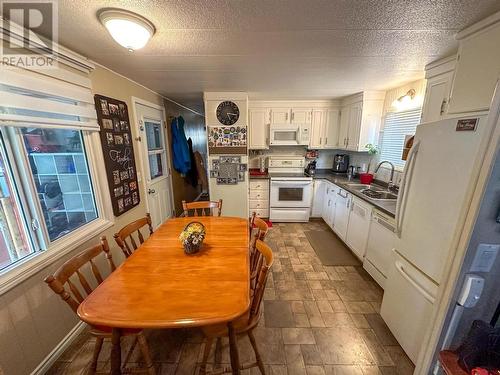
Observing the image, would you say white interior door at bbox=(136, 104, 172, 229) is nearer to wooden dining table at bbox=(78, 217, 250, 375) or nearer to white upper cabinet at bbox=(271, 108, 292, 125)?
wooden dining table at bbox=(78, 217, 250, 375)

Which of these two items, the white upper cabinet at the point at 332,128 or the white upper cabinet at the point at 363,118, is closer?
the white upper cabinet at the point at 363,118

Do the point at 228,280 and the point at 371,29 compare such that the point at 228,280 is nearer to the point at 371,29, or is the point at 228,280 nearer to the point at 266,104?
the point at 371,29

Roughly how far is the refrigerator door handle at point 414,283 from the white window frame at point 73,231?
2.55m

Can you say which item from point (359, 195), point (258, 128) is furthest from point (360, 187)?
point (258, 128)

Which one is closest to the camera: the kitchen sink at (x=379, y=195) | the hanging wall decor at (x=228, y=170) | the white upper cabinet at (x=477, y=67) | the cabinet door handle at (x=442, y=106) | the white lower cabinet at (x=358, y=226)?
the white upper cabinet at (x=477, y=67)

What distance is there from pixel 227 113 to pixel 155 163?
4.71 feet


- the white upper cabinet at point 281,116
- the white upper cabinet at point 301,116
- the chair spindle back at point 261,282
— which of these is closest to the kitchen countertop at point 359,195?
the white upper cabinet at point 301,116

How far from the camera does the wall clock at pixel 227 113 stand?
3168mm

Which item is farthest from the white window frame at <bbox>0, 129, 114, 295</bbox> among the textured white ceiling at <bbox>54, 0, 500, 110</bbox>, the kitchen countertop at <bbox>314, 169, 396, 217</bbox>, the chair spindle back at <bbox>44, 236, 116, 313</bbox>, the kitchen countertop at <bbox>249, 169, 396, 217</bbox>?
the kitchen countertop at <bbox>314, 169, 396, 217</bbox>

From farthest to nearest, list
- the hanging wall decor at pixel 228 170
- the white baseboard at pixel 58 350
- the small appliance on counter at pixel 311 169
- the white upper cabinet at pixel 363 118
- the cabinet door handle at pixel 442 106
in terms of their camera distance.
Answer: the small appliance on counter at pixel 311 169
the hanging wall decor at pixel 228 170
the white upper cabinet at pixel 363 118
the cabinet door handle at pixel 442 106
the white baseboard at pixel 58 350

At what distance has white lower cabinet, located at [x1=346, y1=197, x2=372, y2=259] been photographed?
2.35m

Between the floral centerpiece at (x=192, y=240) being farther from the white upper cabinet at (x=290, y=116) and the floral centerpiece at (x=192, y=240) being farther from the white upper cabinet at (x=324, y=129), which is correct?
the white upper cabinet at (x=324, y=129)

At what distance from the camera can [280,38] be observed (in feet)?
4.57

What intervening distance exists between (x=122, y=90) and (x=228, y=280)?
2.41m
